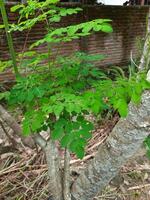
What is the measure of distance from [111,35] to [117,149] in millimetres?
4721

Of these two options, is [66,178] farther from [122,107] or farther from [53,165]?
[122,107]

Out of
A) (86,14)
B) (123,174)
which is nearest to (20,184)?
(123,174)

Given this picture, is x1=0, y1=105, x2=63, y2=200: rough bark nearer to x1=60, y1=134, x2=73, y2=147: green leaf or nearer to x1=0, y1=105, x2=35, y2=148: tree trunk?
x1=0, y1=105, x2=35, y2=148: tree trunk

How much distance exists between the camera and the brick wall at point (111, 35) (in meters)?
5.49

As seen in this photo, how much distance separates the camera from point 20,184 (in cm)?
271

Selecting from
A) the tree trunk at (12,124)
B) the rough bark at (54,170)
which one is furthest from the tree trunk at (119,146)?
the tree trunk at (12,124)

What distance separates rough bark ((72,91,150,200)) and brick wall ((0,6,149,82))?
3.31 metres

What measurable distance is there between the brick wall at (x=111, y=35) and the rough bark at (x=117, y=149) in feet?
10.9

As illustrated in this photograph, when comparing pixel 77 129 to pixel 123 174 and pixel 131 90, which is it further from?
pixel 123 174

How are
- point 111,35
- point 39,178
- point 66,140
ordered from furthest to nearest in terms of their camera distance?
point 111,35 < point 39,178 < point 66,140

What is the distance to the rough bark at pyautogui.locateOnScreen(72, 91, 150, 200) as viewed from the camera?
73.0 inches

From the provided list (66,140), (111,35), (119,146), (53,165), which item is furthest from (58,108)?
(111,35)

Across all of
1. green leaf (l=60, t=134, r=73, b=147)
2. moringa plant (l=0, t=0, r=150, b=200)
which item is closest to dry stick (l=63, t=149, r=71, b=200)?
moringa plant (l=0, t=0, r=150, b=200)

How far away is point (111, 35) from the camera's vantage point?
634 cm
